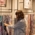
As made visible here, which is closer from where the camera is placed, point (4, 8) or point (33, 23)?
point (4, 8)

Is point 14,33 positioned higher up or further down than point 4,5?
further down

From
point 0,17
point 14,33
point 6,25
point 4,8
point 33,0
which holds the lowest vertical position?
point 14,33

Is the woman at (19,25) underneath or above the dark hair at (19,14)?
underneath

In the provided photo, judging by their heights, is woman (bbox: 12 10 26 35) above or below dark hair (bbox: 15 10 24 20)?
below

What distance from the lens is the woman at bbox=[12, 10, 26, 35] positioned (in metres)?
1.33

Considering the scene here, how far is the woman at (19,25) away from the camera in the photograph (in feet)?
4.35

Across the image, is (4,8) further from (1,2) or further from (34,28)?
(34,28)

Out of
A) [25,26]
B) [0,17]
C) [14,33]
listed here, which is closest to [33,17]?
[25,26]

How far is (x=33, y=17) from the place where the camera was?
1.48m

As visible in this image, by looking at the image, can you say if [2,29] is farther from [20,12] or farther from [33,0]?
[33,0]

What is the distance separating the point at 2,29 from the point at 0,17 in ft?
0.51

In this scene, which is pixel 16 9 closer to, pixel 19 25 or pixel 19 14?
pixel 19 14

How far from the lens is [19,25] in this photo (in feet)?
4.34

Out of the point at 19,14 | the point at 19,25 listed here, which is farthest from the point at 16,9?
the point at 19,25
